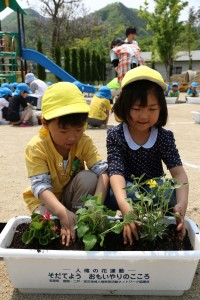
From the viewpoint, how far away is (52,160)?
1.51 m

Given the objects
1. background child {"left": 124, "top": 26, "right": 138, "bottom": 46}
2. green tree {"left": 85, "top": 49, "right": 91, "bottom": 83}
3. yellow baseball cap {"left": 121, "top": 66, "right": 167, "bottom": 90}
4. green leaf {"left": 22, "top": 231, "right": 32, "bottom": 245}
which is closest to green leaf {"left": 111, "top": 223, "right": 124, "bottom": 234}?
A: green leaf {"left": 22, "top": 231, "right": 32, "bottom": 245}

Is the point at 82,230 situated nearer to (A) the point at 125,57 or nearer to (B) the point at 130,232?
(B) the point at 130,232

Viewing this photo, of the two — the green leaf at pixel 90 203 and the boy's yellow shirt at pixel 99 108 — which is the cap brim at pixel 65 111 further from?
the boy's yellow shirt at pixel 99 108

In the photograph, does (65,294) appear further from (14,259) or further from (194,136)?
(194,136)

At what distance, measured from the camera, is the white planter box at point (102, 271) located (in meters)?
1.11

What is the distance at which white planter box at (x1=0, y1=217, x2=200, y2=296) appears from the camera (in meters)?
1.11

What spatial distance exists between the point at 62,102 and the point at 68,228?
1.65 feet

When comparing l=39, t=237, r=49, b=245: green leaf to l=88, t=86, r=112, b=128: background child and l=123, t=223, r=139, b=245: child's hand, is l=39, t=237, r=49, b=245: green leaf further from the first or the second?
l=88, t=86, r=112, b=128: background child

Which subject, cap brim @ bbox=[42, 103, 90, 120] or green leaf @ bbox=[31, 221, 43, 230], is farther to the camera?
cap brim @ bbox=[42, 103, 90, 120]

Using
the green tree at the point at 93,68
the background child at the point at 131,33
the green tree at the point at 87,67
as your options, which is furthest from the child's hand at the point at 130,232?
the green tree at the point at 93,68

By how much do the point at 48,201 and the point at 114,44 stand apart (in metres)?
4.95

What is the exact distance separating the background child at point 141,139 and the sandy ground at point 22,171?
1.44 ft

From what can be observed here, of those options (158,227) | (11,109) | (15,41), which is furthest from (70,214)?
(15,41)

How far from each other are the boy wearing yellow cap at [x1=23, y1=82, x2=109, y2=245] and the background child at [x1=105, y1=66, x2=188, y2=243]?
0.10 m
